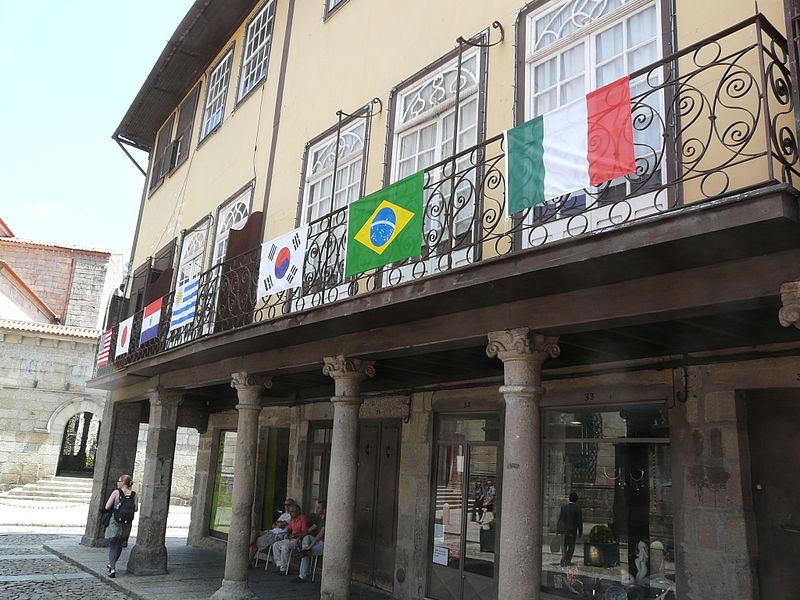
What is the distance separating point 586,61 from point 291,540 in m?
8.34

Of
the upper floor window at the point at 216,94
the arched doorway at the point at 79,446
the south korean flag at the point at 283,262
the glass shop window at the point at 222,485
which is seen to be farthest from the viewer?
the arched doorway at the point at 79,446

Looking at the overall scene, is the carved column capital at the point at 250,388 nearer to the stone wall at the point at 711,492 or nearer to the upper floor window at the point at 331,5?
the stone wall at the point at 711,492

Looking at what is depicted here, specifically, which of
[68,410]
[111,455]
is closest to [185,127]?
[111,455]

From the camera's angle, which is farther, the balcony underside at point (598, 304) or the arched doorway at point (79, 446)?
the arched doorway at point (79, 446)

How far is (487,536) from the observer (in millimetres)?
8523

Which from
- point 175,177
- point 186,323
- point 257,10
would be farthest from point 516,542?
point 175,177

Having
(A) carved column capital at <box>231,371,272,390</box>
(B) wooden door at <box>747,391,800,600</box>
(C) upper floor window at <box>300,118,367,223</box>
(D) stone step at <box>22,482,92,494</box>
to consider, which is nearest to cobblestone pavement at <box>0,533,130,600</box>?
(A) carved column capital at <box>231,371,272,390</box>

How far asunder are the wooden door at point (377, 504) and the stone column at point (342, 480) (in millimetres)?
2669

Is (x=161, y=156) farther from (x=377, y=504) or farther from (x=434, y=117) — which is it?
(x=434, y=117)

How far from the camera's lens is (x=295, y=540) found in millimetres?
11086

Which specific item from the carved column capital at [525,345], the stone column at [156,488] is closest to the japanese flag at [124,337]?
the stone column at [156,488]

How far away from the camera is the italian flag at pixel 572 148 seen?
4.73 metres

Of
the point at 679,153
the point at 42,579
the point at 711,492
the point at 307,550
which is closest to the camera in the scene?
the point at 679,153

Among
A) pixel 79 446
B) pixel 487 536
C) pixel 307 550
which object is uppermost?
pixel 79 446
